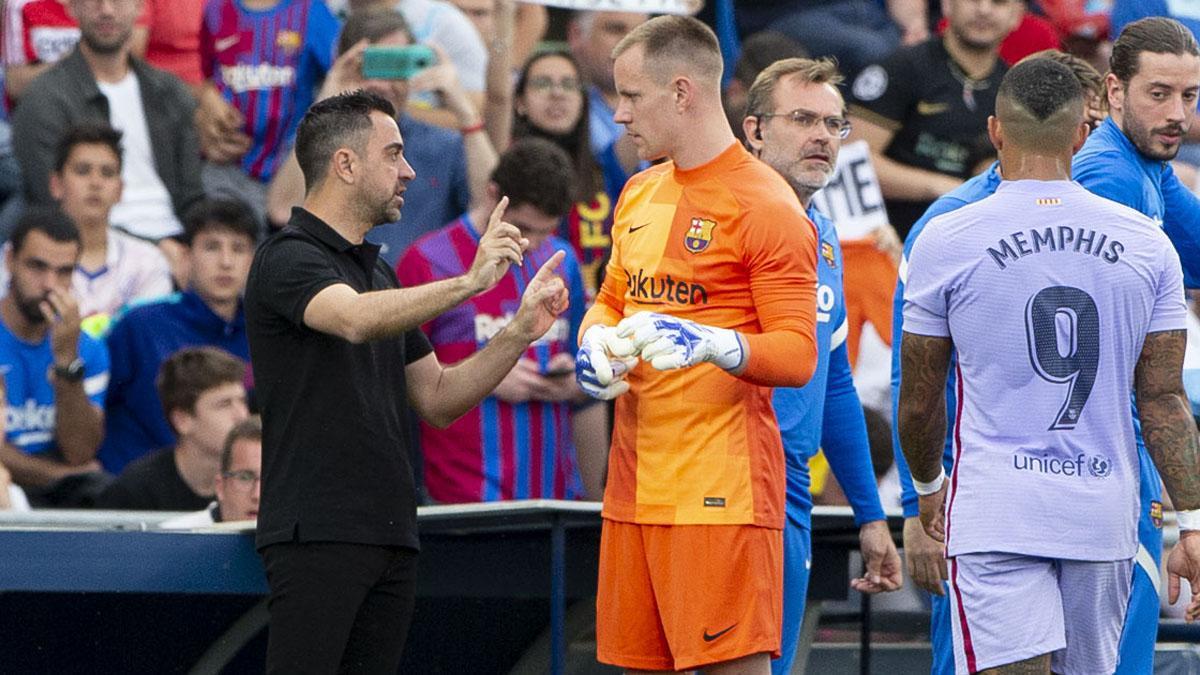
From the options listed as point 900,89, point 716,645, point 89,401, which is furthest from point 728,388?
point 900,89

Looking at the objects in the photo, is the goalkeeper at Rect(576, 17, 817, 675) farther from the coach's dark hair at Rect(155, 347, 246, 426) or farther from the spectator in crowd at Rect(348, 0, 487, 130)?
the spectator in crowd at Rect(348, 0, 487, 130)

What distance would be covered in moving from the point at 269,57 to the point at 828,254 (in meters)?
4.51

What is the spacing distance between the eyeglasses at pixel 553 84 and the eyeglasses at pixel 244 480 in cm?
306

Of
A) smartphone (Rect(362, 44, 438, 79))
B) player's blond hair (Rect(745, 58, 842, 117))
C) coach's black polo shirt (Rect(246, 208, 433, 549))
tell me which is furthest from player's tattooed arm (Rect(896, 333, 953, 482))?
smartphone (Rect(362, 44, 438, 79))

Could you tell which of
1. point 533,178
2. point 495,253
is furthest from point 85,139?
point 495,253

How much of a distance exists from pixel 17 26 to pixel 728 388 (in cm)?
595

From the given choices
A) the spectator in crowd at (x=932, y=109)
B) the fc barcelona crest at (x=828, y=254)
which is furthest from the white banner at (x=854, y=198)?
the fc barcelona crest at (x=828, y=254)

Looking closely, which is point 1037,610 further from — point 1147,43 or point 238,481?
point 238,481

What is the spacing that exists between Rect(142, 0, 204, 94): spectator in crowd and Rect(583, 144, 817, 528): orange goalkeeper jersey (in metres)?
5.34

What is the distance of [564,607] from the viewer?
21.5ft

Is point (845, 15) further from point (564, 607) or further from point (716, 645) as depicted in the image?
point (716, 645)

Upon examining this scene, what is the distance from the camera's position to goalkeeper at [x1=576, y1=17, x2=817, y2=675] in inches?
200

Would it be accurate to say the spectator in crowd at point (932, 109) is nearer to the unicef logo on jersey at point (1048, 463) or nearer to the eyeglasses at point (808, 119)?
the eyeglasses at point (808, 119)

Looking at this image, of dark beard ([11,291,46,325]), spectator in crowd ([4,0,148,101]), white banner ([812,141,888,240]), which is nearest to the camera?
dark beard ([11,291,46,325])
